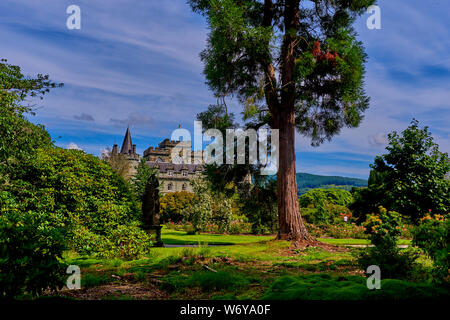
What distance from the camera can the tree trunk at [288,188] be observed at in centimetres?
1157

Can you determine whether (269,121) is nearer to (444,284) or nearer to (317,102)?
(317,102)

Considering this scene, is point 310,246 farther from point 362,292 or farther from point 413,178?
point 362,292

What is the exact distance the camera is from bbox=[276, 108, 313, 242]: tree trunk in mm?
11570

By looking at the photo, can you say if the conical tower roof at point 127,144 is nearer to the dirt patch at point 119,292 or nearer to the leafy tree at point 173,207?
the leafy tree at point 173,207

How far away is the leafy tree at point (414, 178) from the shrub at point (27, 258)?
12.6m

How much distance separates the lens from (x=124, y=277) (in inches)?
224

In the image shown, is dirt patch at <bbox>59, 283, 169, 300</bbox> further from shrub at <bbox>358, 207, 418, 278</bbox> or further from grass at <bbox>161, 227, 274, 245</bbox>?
grass at <bbox>161, 227, 274, 245</bbox>

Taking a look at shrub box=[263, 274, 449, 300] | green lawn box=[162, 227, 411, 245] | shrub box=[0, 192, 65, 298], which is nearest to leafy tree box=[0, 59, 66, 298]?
shrub box=[0, 192, 65, 298]

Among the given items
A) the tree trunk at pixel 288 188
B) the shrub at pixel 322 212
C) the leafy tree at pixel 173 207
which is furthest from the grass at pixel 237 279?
the leafy tree at pixel 173 207

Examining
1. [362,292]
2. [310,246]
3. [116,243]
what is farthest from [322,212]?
[362,292]

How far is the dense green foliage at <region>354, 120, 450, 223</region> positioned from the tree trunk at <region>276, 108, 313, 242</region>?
14.2 ft

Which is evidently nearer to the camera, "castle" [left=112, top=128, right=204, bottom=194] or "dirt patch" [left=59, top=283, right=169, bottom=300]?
"dirt patch" [left=59, top=283, right=169, bottom=300]

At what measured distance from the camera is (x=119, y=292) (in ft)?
15.4

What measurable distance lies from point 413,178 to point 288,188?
5530mm
